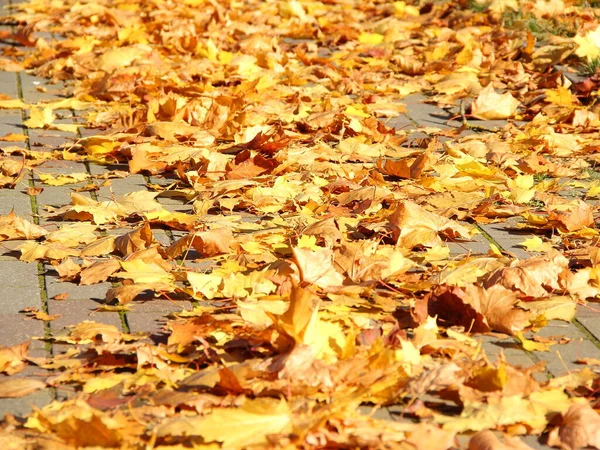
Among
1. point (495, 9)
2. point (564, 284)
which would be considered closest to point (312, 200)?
point (564, 284)

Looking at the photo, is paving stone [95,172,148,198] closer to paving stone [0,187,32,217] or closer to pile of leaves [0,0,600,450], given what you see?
pile of leaves [0,0,600,450]

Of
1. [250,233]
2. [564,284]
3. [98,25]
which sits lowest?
[98,25]

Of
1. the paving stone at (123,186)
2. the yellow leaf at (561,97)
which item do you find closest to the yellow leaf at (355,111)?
the yellow leaf at (561,97)

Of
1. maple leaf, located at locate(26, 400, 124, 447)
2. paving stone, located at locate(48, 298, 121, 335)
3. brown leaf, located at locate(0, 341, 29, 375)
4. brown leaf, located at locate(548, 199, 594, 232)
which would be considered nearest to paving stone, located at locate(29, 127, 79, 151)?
paving stone, located at locate(48, 298, 121, 335)

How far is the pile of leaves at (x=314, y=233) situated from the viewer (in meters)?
2.38

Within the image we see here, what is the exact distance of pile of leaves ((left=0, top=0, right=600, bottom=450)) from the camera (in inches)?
93.5

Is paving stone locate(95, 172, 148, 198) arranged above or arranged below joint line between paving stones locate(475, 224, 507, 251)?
below

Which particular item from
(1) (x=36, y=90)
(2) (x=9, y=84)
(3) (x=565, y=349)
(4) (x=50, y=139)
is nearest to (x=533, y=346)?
(3) (x=565, y=349)

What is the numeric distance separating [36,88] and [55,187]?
1.91 meters

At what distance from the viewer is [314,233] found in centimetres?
345

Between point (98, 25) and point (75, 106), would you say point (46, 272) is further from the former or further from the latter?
point (98, 25)

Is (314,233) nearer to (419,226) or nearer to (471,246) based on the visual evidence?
(419,226)

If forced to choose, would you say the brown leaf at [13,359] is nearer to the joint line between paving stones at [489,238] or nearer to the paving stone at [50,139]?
the joint line between paving stones at [489,238]

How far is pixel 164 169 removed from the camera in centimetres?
445
